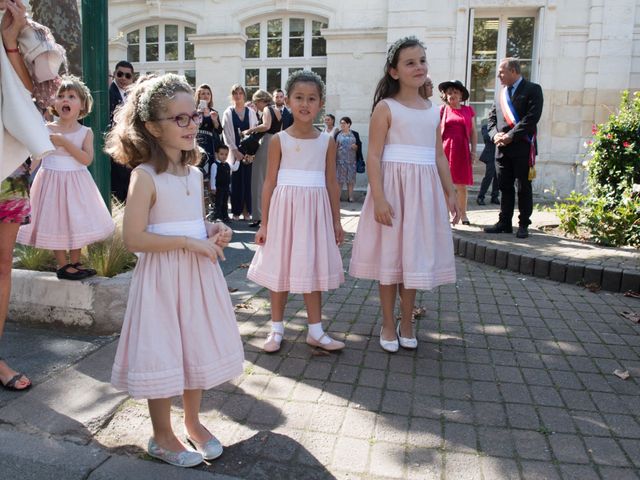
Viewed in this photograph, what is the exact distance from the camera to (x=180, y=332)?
2.38 metres

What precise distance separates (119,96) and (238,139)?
2.51m

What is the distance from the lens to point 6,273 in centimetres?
301

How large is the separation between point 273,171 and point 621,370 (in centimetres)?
247

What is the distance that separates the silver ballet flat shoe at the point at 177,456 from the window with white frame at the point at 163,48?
14.6 meters

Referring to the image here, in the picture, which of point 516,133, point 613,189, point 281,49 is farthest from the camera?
point 281,49

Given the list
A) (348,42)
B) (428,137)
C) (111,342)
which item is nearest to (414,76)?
(428,137)

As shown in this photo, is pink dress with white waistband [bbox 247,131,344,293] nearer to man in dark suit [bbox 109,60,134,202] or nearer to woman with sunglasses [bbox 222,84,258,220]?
man in dark suit [bbox 109,60,134,202]

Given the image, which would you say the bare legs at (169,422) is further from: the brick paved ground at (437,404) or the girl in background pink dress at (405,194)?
the girl in background pink dress at (405,194)

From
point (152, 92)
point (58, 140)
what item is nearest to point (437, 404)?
point (152, 92)

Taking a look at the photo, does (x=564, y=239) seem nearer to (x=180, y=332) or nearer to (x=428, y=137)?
(x=428, y=137)

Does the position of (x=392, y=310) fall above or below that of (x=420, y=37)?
below

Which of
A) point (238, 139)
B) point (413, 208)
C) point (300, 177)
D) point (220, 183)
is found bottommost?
point (220, 183)

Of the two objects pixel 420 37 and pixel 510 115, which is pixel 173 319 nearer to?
pixel 510 115

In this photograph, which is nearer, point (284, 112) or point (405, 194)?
point (405, 194)
